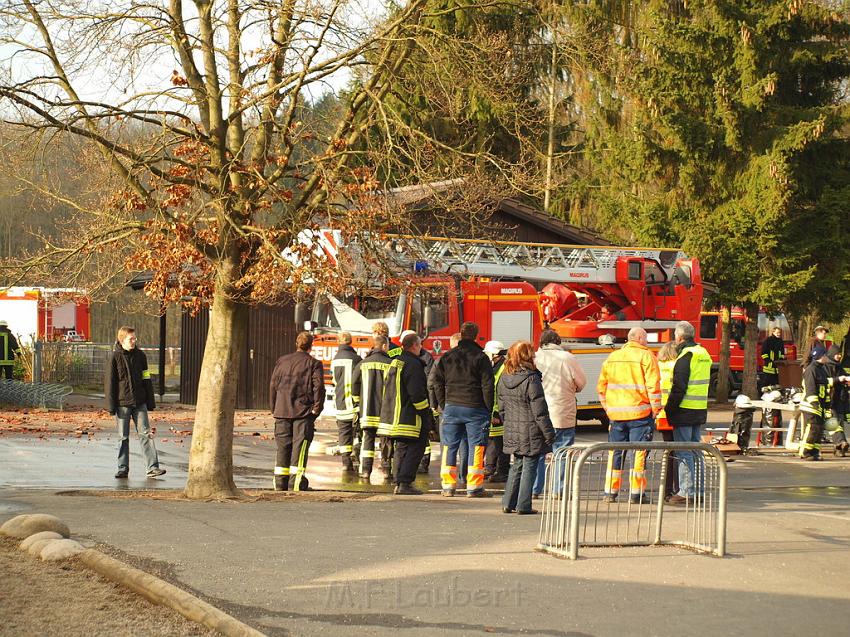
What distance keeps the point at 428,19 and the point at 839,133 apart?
2049 cm

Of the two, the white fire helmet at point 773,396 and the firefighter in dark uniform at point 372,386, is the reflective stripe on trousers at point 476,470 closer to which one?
the firefighter in dark uniform at point 372,386

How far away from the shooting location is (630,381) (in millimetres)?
12555

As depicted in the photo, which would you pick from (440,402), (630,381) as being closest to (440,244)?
(440,402)

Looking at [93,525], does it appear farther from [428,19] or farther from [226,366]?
[428,19]

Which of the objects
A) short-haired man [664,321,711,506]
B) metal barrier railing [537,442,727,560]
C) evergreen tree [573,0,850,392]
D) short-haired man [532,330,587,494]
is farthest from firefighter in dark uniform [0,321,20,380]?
metal barrier railing [537,442,727,560]

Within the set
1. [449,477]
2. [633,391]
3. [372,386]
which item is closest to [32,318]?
[372,386]

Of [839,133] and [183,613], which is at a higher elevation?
[839,133]

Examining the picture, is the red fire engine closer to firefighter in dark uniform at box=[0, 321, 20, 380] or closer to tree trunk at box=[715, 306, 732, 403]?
firefighter in dark uniform at box=[0, 321, 20, 380]

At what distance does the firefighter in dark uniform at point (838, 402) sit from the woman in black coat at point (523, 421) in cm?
885

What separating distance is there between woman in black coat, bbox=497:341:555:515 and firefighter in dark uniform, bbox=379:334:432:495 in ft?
7.12

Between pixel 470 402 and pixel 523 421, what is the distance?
188cm

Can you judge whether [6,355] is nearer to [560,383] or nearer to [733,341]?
[560,383]

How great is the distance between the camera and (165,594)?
7.43 m

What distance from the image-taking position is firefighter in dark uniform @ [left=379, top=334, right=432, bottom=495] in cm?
1358
